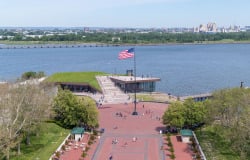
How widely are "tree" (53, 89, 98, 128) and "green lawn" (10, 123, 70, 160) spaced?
143 centimetres

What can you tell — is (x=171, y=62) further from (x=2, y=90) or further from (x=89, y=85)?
(x=2, y=90)

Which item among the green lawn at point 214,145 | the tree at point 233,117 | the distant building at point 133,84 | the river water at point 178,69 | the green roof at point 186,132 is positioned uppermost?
the tree at point 233,117

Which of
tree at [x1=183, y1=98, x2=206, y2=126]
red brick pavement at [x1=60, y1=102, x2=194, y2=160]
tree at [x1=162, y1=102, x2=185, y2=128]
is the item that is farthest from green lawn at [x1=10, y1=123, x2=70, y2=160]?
tree at [x1=183, y1=98, x2=206, y2=126]

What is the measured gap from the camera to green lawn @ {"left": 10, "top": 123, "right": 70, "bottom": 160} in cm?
4209

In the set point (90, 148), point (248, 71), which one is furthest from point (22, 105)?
point (248, 71)

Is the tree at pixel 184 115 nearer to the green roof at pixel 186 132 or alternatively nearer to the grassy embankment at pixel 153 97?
the green roof at pixel 186 132

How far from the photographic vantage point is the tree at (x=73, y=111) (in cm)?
5169

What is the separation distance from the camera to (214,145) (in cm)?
4503

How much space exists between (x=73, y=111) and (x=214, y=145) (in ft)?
65.7

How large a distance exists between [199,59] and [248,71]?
42.0m

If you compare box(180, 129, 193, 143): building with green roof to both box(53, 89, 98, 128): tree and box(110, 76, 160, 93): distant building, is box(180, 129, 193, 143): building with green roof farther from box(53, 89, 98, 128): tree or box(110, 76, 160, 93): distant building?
box(110, 76, 160, 93): distant building

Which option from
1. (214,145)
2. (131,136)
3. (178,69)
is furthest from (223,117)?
(178,69)

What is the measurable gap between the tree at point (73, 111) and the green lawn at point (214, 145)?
1448 cm

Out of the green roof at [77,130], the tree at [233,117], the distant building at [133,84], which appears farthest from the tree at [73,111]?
the distant building at [133,84]
